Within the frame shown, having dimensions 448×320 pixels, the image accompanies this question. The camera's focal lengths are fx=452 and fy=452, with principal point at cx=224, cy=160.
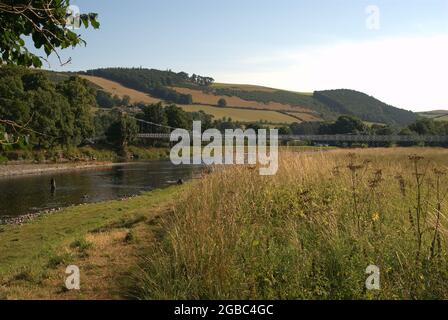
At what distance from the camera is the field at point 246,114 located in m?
152

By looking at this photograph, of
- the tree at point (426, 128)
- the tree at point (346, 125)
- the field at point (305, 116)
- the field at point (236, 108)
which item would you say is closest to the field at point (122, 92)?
the field at point (236, 108)

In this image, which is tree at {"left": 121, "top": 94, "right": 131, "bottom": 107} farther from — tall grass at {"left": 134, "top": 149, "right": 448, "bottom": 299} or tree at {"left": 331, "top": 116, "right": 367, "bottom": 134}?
tall grass at {"left": 134, "top": 149, "right": 448, "bottom": 299}

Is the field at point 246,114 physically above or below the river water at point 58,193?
above

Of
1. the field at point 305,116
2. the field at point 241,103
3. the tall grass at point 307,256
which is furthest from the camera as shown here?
the field at point 241,103

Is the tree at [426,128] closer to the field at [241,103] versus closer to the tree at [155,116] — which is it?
the tree at [155,116]

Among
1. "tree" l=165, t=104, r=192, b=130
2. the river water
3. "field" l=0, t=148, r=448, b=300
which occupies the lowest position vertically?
the river water

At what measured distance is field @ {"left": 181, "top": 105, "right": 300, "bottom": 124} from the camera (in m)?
152

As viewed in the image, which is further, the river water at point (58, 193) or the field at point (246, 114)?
the field at point (246, 114)

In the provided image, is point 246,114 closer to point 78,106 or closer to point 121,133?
point 121,133

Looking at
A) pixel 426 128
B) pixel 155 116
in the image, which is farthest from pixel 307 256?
pixel 155 116

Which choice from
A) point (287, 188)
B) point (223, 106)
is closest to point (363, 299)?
point (287, 188)

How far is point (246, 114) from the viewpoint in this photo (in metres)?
161

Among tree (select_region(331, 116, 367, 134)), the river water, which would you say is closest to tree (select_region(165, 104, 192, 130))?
tree (select_region(331, 116, 367, 134))
